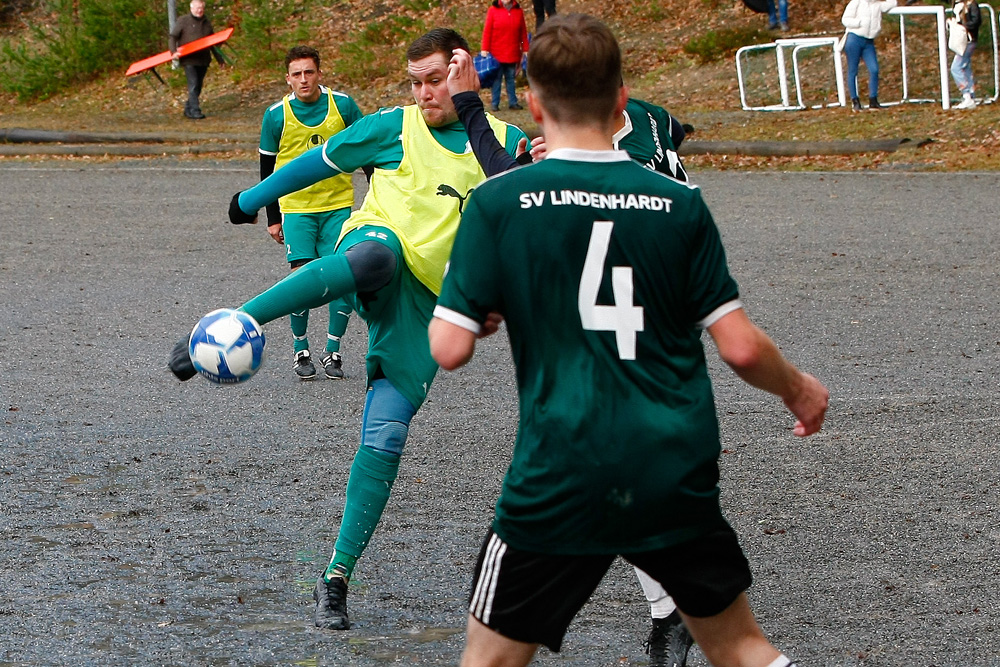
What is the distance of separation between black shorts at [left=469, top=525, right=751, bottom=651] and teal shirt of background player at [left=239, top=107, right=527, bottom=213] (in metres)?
2.25

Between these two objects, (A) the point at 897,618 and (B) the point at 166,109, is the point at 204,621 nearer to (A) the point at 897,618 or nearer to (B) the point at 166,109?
(A) the point at 897,618

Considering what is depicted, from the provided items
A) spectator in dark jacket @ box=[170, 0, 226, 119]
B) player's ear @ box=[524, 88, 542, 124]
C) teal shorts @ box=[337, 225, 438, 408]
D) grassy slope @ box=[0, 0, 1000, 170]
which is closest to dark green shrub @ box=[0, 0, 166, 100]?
grassy slope @ box=[0, 0, 1000, 170]

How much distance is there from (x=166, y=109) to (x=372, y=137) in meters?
24.3

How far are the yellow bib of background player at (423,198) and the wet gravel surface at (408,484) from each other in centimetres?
111

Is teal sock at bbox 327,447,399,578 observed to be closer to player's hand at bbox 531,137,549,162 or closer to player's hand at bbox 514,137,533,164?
player's hand at bbox 514,137,533,164

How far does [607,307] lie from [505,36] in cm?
2094

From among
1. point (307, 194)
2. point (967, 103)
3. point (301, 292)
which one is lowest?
point (967, 103)

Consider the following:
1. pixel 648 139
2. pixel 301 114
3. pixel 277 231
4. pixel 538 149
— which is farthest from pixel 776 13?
pixel 538 149

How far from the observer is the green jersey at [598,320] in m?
2.65

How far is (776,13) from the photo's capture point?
26797mm

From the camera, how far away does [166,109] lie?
27938mm

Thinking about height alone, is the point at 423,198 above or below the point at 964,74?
above

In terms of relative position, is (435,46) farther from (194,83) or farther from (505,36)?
(194,83)

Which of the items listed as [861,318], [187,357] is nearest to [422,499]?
[187,357]
